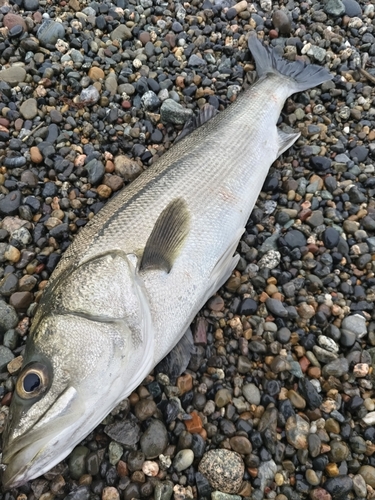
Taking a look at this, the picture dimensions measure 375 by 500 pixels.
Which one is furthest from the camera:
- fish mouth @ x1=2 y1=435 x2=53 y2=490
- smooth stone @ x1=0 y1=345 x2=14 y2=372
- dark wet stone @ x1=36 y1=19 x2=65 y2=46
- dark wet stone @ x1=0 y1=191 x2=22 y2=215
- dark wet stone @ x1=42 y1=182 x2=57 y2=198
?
dark wet stone @ x1=36 y1=19 x2=65 y2=46

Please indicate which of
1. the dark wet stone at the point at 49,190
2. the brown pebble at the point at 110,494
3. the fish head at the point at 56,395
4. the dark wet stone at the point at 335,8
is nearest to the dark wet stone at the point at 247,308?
the fish head at the point at 56,395

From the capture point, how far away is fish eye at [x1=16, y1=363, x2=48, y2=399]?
7.70 feet

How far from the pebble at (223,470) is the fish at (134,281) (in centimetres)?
77

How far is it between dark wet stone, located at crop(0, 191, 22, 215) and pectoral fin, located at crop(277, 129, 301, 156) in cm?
269

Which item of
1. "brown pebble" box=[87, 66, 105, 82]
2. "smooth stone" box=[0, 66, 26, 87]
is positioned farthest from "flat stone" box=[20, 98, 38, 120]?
"brown pebble" box=[87, 66, 105, 82]

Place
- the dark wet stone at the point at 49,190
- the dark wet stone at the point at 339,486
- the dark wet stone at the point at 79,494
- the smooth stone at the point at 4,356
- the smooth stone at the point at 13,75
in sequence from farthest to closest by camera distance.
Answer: the smooth stone at the point at 13,75
the dark wet stone at the point at 49,190
the smooth stone at the point at 4,356
the dark wet stone at the point at 339,486
the dark wet stone at the point at 79,494

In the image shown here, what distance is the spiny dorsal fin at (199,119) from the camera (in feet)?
14.1

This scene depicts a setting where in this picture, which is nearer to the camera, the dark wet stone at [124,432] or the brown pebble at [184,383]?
the dark wet stone at [124,432]

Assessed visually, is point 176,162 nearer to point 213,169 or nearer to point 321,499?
point 213,169

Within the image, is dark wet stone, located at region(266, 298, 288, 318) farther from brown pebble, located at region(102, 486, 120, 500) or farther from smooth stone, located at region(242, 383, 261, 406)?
brown pebble, located at region(102, 486, 120, 500)

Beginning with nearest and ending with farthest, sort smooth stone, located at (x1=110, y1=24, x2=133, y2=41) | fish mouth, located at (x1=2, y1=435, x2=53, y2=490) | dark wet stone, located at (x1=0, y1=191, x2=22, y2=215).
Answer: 1. fish mouth, located at (x1=2, y1=435, x2=53, y2=490)
2. dark wet stone, located at (x1=0, y1=191, x2=22, y2=215)
3. smooth stone, located at (x1=110, y1=24, x2=133, y2=41)

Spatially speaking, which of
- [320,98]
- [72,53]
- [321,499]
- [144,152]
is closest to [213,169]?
[144,152]

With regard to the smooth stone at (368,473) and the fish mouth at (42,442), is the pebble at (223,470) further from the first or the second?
the fish mouth at (42,442)

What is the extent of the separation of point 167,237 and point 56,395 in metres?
1.36
